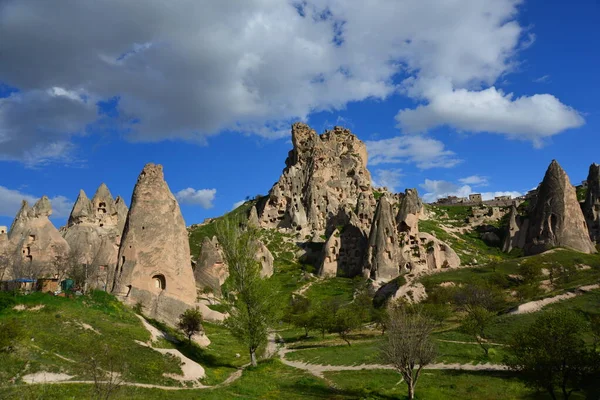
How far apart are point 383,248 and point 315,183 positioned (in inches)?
1453

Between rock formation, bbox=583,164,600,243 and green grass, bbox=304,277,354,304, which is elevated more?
rock formation, bbox=583,164,600,243

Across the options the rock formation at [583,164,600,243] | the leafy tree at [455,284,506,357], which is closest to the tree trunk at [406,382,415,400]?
the leafy tree at [455,284,506,357]

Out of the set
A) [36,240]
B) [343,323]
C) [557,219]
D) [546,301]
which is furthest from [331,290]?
[36,240]

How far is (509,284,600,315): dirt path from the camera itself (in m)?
35.0

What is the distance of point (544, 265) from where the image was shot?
52969 mm

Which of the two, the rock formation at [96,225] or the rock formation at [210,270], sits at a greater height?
the rock formation at [96,225]

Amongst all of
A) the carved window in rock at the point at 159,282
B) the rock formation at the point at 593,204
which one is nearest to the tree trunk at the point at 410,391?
the carved window in rock at the point at 159,282

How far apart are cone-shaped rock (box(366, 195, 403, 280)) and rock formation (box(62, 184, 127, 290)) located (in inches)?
1330

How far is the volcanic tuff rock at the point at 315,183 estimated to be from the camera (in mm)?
95375

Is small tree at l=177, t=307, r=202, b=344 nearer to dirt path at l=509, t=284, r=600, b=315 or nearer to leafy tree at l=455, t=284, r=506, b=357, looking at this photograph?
leafy tree at l=455, t=284, r=506, b=357

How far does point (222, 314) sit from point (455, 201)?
11515 cm

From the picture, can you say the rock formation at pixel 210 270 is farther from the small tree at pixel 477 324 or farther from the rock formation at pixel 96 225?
the small tree at pixel 477 324

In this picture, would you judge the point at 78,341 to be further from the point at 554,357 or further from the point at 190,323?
the point at 554,357

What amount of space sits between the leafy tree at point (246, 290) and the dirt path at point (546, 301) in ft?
62.4
